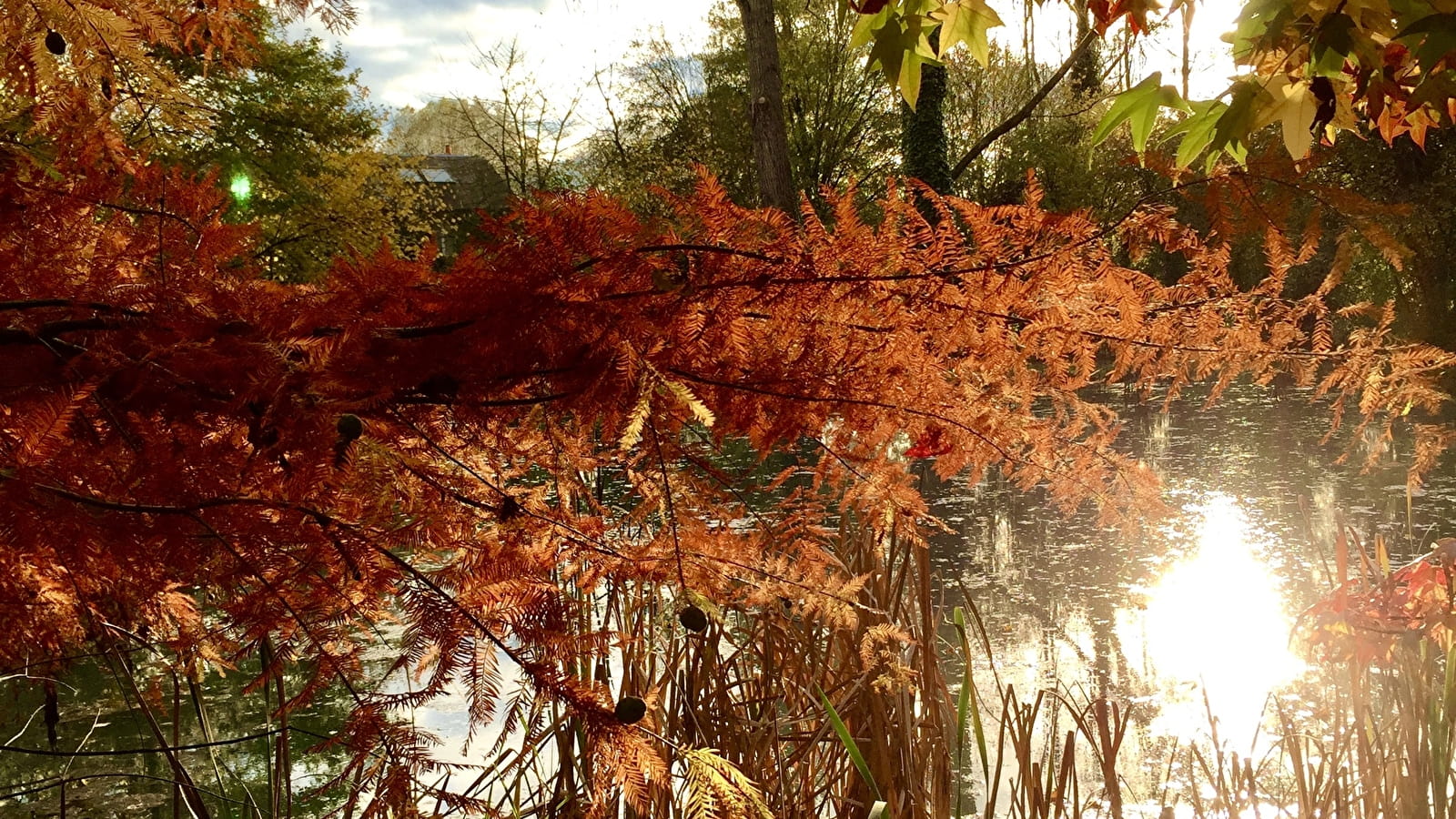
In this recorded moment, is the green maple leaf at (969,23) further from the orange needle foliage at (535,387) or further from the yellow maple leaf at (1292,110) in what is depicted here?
the yellow maple leaf at (1292,110)

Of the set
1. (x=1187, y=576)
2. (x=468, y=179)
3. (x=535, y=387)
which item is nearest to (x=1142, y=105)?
(x=535, y=387)

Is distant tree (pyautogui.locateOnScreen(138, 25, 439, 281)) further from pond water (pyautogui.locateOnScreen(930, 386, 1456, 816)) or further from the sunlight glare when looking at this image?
the sunlight glare

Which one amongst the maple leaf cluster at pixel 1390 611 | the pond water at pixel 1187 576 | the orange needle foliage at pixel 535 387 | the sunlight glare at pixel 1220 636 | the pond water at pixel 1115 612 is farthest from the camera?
the pond water at pixel 1187 576

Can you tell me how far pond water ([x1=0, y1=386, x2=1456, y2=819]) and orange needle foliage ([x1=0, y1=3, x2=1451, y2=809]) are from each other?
1.40 feet

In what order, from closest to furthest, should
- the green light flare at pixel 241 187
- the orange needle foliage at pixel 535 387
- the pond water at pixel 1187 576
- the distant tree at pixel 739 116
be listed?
1. the orange needle foliage at pixel 535 387
2. the pond water at pixel 1187 576
3. the green light flare at pixel 241 187
4. the distant tree at pixel 739 116

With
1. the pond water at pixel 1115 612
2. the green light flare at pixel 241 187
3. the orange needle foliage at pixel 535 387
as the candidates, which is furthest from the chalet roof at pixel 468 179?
the orange needle foliage at pixel 535 387

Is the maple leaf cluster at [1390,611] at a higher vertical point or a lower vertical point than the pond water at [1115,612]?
higher

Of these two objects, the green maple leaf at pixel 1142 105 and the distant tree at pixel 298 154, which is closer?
the green maple leaf at pixel 1142 105

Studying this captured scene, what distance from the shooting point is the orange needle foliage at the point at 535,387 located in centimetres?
110

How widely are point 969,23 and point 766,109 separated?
23.1 feet

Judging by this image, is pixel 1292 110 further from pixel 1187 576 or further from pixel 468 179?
pixel 468 179

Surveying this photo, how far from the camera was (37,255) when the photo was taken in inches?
56.0

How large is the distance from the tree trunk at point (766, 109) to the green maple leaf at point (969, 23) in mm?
6728

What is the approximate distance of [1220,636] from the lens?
457cm
